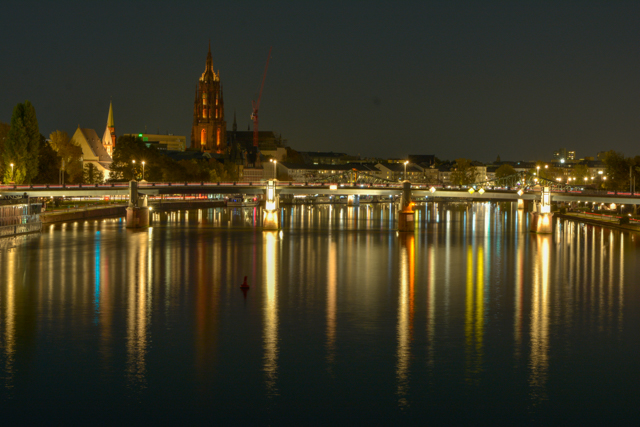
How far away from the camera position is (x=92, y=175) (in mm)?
130375

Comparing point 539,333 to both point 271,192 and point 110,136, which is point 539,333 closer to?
point 271,192

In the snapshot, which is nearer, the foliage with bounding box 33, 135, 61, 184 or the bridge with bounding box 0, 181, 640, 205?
the bridge with bounding box 0, 181, 640, 205

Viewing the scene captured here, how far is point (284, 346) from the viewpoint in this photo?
25641 millimetres

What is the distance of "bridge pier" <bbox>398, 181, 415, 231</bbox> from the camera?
77625 millimetres

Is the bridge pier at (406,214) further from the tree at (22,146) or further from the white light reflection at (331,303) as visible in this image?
the tree at (22,146)

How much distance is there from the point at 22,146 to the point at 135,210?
2099 centimetres

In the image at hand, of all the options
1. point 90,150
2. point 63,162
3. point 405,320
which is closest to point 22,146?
point 63,162

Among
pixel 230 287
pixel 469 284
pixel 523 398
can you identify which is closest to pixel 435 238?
pixel 469 284

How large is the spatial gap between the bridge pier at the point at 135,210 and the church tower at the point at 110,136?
99.4m

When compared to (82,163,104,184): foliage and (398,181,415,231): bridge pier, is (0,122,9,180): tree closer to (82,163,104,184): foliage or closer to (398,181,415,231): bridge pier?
(82,163,104,184): foliage

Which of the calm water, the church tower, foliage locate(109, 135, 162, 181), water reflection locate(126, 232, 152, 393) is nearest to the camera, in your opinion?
the calm water

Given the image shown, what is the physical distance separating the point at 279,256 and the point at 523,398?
33859 millimetres

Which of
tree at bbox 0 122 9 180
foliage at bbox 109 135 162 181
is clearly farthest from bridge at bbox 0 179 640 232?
foliage at bbox 109 135 162 181

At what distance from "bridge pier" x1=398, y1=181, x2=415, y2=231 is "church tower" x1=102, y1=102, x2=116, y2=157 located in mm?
110381
